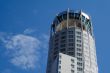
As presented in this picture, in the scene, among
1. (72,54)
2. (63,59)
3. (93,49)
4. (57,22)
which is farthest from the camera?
(57,22)

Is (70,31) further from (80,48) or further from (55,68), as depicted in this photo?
(55,68)

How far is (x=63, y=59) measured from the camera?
146 metres

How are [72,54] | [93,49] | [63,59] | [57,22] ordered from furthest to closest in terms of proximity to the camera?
[57,22]
[93,49]
[72,54]
[63,59]

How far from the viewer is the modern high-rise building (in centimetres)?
14688

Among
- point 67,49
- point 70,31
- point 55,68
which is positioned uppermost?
point 70,31

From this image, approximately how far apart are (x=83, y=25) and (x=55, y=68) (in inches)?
1578

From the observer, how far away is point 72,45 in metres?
161

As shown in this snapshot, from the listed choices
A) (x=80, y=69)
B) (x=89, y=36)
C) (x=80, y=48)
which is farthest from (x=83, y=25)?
(x=80, y=69)

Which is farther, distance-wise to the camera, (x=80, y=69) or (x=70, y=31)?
(x=70, y=31)

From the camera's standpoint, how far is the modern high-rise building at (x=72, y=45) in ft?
482

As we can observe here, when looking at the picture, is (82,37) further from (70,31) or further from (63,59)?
(63,59)

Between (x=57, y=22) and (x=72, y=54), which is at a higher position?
(x=57, y=22)

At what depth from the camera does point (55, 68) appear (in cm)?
14600

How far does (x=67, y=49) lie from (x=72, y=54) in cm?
416
